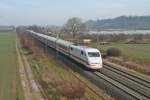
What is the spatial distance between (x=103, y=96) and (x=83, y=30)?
10165 cm

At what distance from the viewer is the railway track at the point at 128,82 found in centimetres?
2418

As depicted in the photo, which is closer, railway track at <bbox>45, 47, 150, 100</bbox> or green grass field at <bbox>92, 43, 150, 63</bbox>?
railway track at <bbox>45, 47, 150, 100</bbox>

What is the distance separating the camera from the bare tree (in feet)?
397

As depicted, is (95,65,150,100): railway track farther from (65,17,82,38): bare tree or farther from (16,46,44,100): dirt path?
(65,17,82,38): bare tree

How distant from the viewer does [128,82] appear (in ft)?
95.9

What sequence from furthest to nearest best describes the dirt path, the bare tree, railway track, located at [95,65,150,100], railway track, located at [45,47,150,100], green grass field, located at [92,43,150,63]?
the bare tree < green grass field, located at [92,43,150,63] < the dirt path < railway track, located at [95,65,150,100] < railway track, located at [45,47,150,100]

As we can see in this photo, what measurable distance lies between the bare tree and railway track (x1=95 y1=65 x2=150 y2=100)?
273 feet

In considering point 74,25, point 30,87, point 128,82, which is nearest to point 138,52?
point 128,82

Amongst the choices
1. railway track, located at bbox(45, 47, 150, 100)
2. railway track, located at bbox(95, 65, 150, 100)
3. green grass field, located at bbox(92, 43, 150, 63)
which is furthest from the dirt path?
green grass field, located at bbox(92, 43, 150, 63)

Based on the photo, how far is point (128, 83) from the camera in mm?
28688

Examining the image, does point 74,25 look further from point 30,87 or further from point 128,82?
point 128,82

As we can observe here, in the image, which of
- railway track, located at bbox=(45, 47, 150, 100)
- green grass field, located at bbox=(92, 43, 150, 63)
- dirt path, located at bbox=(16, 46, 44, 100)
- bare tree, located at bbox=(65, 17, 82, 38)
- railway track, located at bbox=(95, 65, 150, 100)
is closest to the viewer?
railway track, located at bbox=(45, 47, 150, 100)

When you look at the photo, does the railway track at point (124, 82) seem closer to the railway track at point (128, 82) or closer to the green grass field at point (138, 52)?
the railway track at point (128, 82)

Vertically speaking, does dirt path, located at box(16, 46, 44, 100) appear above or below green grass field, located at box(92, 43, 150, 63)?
above
